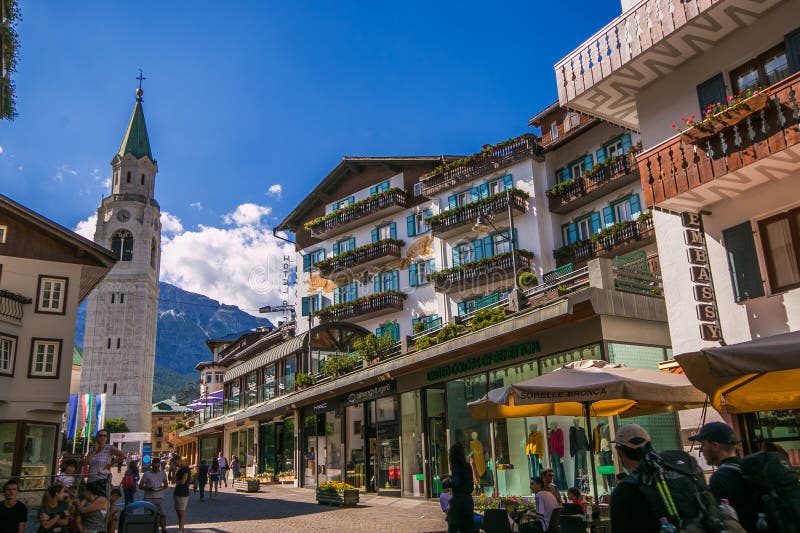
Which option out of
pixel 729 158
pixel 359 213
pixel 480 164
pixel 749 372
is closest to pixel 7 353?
pixel 359 213

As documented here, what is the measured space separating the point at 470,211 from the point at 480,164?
9.21 ft

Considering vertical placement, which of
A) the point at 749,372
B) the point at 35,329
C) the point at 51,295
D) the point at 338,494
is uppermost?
the point at 51,295

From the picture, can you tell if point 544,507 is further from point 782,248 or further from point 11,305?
point 11,305

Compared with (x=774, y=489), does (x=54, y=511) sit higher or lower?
lower

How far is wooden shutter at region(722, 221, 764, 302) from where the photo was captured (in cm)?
1150

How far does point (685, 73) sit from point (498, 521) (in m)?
9.41

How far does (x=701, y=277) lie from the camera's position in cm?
1220

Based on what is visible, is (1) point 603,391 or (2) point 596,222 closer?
(1) point 603,391

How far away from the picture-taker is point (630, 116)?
1543 cm

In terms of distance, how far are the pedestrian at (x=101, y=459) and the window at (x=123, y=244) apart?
93845 millimetres

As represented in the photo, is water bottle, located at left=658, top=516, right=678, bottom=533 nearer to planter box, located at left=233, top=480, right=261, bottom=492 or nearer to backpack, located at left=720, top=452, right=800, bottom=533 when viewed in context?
backpack, located at left=720, top=452, right=800, bottom=533

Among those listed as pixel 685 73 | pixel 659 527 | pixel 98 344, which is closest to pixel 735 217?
pixel 685 73

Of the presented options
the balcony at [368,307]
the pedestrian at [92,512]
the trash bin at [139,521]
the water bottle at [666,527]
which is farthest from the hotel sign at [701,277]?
the balcony at [368,307]

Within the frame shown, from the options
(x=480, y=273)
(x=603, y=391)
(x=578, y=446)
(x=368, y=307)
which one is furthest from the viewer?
(x=368, y=307)
